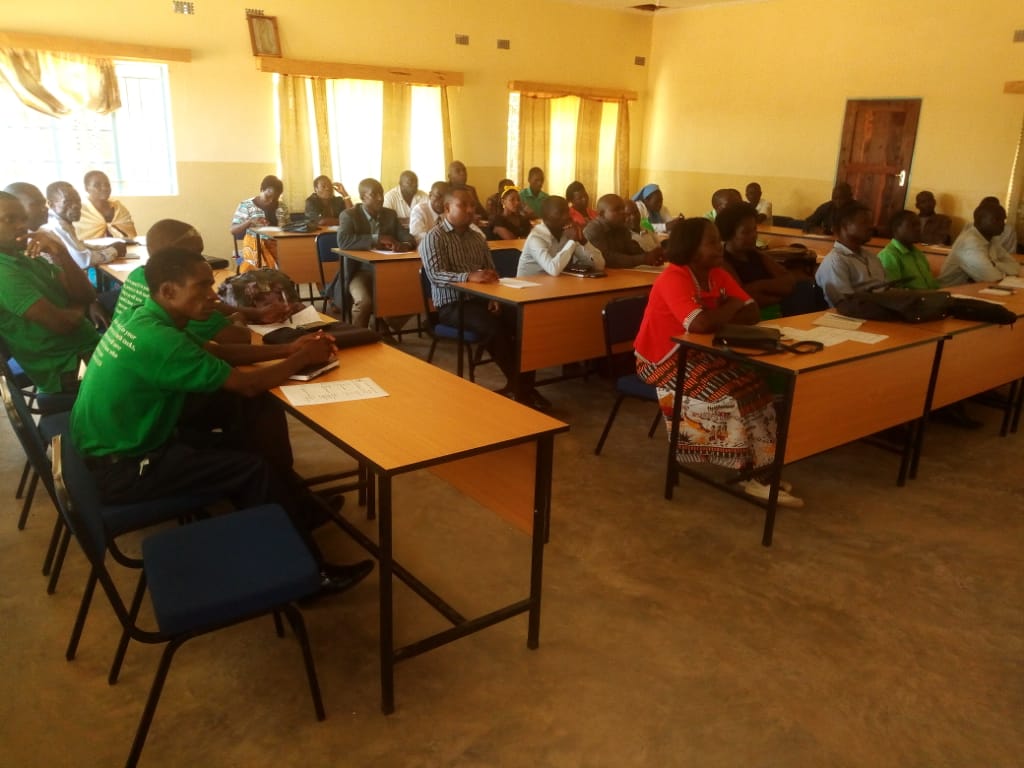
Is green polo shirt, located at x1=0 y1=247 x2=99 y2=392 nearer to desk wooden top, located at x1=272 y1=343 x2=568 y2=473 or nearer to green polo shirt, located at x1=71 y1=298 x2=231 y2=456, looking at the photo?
green polo shirt, located at x1=71 y1=298 x2=231 y2=456

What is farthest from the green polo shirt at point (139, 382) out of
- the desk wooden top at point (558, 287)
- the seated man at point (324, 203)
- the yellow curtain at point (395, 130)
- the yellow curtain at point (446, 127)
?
the yellow curtain at point (446, 127)

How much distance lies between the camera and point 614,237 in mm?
5543

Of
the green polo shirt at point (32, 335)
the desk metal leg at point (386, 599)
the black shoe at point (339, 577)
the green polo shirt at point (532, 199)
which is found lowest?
the black shoe at point (339, 577)

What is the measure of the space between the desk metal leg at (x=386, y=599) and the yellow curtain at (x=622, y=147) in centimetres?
958

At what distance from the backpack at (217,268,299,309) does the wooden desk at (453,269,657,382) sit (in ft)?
3.78

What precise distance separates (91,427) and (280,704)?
99 centimetres

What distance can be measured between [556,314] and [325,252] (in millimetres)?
2864

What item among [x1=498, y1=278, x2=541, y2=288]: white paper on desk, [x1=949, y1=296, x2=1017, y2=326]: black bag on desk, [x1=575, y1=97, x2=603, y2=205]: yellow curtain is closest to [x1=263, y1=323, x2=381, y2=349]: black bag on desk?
[x1=498, y1=278, x2=541, y2=288]: white paper on desk

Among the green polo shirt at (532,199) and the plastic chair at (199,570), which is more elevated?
the green polo shirt at (532,199)

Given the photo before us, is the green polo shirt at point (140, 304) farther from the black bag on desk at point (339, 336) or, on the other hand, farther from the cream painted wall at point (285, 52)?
the cream painted wall at point (285, 52)

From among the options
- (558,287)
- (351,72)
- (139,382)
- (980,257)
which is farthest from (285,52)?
(139,382)

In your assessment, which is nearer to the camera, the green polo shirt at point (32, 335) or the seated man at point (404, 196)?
the green polo shirt at point (32, 335)

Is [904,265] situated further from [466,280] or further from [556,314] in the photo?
[466,280]

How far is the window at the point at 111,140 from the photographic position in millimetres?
7130
